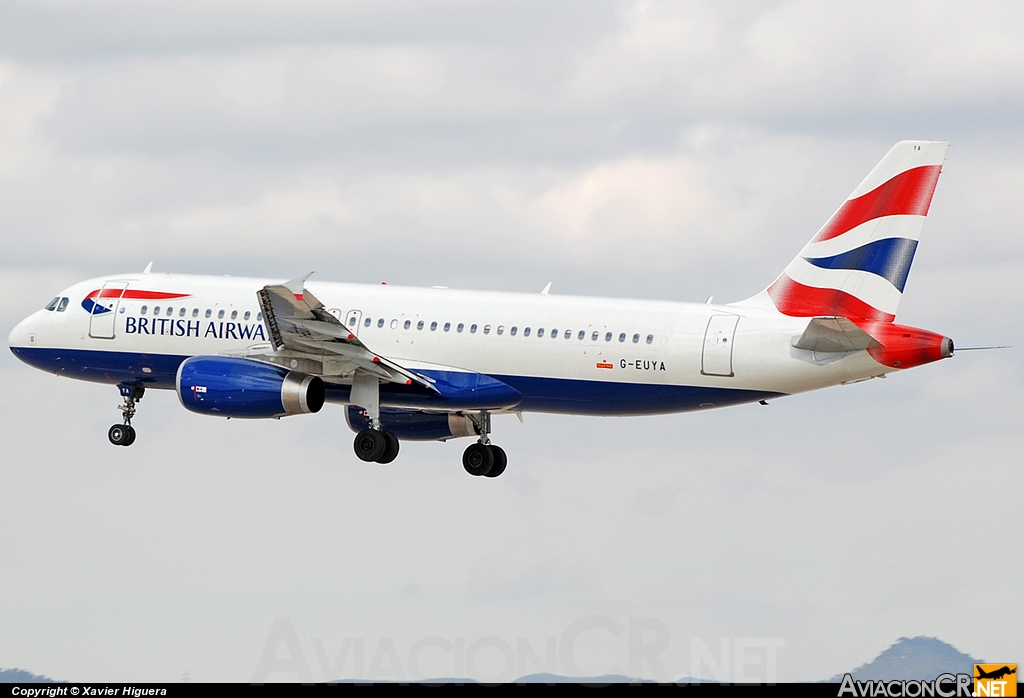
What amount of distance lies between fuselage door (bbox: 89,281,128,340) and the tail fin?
76.6 feet

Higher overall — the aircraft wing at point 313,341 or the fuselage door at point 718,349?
the aircraft wing at point 313,341

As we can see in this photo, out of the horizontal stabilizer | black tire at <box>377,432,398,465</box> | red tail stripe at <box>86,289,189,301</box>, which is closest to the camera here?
the horizontal stabilizer

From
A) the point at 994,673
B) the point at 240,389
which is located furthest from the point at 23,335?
the point at 994,673

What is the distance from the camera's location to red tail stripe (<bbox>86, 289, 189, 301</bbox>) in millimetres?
61469

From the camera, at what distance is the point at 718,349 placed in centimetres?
5512

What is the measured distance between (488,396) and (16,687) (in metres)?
18.7

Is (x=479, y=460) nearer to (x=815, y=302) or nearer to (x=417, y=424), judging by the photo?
(x=417, y=424)

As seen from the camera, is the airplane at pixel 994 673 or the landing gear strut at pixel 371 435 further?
the landing gear strut at pixel 371 435

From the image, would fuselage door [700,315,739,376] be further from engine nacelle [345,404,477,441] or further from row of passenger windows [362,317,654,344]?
engine nacelle [345,404,477,441]

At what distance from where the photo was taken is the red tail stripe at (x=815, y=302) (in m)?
53.9

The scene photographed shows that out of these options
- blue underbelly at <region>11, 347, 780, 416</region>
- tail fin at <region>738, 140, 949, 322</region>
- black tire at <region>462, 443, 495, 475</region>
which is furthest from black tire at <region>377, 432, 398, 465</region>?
tail fin at <region>738, 140, 949, 322</region>

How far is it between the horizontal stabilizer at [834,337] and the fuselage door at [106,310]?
2391 cm

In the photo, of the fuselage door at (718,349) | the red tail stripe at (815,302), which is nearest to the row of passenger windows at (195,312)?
the fuselage door at (718,349)

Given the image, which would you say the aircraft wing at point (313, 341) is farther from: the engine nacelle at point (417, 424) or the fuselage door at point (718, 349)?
the fuselage door at point (718, 349)
